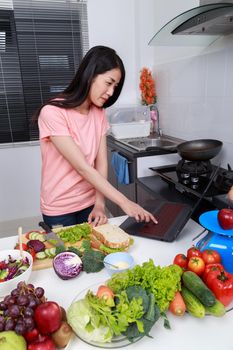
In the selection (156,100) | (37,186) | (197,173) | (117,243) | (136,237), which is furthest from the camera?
(37,186)

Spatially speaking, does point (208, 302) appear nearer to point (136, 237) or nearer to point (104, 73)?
point (136, 237)

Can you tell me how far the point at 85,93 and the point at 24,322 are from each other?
936mm

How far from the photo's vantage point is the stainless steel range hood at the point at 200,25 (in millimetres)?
1188

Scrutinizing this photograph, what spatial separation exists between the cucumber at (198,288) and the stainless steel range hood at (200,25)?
3.40 ft

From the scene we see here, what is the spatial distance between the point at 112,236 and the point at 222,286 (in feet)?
1.38

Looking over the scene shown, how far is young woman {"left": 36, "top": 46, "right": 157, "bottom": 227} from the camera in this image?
1211 millimetres

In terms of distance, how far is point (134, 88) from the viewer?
3098mm

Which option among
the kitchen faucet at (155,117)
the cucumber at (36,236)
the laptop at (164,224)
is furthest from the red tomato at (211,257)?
the kitchen faucet at (155,117)

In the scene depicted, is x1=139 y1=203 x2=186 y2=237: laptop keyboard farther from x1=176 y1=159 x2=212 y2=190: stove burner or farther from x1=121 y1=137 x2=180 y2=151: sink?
x1=121 y1=137 x2=180 y2=151: sink

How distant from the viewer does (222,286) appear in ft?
2.20

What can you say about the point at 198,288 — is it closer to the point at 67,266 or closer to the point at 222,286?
the point at 222,286

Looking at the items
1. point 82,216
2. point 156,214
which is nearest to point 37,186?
point 82,216

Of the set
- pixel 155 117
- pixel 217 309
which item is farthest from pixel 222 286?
pixel 155 117

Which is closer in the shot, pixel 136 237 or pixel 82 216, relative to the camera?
pixel 136 237
